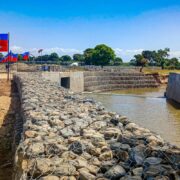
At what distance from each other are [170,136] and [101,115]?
774cm

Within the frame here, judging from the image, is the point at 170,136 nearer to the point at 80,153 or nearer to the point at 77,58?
the point at 80,153

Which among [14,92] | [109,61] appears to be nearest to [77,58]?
[109,61]

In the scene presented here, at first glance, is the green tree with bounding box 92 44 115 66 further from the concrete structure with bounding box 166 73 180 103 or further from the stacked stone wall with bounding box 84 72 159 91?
the concrete structure with bounding box 166 73 180 103

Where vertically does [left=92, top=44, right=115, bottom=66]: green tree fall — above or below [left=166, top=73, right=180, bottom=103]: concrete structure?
above

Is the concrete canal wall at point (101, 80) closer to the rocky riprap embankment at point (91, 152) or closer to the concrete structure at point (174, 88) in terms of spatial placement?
the concrete structure at point (174, 88)

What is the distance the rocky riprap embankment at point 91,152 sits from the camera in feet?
13.3

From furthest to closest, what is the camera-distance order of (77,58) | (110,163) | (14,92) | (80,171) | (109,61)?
(77,58), (109,61), (14,92), (110,163), (80,171)

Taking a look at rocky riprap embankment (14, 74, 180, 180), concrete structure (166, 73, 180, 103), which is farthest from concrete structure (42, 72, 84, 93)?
rocky riprap embankment (14, 74, 180, 180)

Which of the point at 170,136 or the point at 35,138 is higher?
the point at 35,138

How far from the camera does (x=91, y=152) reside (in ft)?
15.8

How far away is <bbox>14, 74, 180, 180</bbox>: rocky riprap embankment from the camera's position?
159 inches

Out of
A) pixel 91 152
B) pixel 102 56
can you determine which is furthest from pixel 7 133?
pixel 102 56

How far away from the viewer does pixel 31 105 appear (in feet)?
28.5

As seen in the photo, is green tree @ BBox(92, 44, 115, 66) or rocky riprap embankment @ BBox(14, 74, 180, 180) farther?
green tree @ BBox(92, 44, 115, 66)
